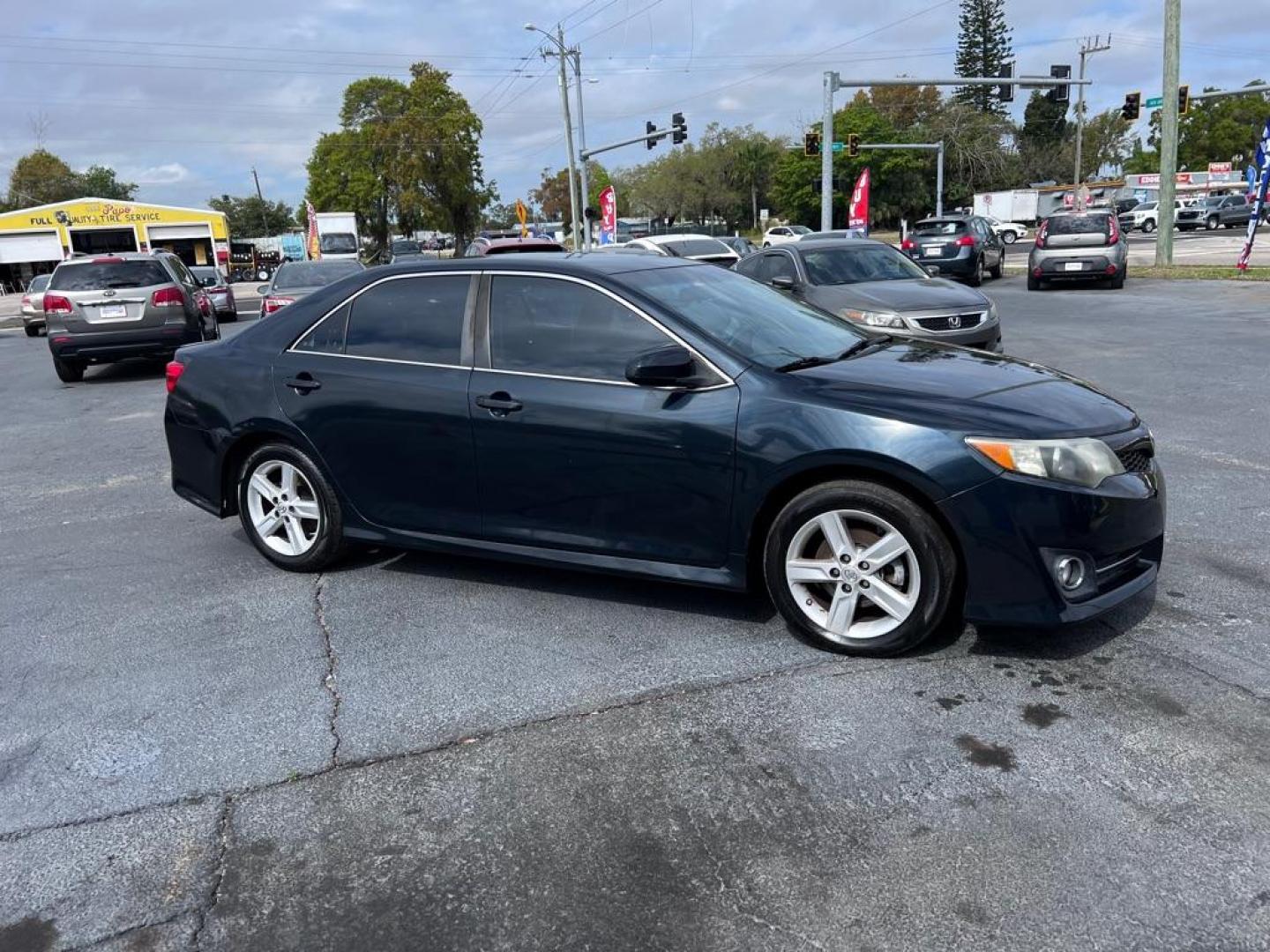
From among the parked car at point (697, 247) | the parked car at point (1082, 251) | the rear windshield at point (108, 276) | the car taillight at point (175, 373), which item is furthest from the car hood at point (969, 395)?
the parked car at point (1082, 251)

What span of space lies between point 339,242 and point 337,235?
1.05ft

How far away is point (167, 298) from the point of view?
13812 mm

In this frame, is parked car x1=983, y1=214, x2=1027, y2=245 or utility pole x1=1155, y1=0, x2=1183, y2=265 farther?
parked car x1=983, y1=214, x2=1027, y2=245

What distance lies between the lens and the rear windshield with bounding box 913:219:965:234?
938 inches

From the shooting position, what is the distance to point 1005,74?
30.3 m

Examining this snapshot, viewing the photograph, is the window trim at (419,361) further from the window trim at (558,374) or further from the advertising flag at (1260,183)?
the advertising flag at (1260,183)

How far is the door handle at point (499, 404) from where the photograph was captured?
456 centimetres

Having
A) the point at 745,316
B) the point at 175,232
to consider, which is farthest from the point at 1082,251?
the point at 175,232

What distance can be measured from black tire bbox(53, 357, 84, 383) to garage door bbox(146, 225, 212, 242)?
48282mm

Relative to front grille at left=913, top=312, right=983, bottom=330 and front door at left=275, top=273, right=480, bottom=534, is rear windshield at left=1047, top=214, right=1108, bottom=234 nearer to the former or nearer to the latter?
front grille at left=913, top=312, right=983, bottom=330

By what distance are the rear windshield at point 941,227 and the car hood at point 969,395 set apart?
67.4ft

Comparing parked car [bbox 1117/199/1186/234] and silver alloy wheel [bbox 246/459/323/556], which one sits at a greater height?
parked car [bbox 1117/199/1186/234]

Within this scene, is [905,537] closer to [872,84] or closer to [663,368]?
[663,368]

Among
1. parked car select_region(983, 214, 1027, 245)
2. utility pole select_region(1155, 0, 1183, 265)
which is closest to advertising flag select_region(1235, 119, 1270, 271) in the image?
utility pole select_region(1155, 0, 1183, 265)
